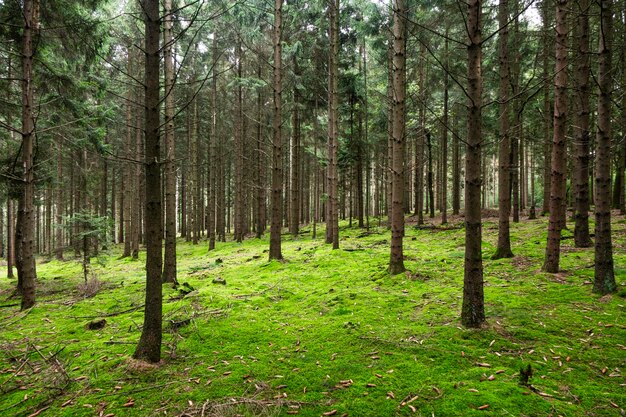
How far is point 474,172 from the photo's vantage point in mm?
4539

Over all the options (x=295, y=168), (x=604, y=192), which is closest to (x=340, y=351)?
(x=604, y=192)

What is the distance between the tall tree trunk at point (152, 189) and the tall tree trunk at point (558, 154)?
7591 millimetres

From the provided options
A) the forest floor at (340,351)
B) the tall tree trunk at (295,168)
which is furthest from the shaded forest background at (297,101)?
the forest floor at (340,351)

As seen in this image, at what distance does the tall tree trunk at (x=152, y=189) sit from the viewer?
403 cm

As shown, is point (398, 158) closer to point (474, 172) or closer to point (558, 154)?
point (558, 154)

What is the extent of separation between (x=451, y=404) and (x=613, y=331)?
2.94 meters

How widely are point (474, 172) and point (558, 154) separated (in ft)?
13.7

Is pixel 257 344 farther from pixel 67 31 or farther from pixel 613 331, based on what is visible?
pixel 67 31

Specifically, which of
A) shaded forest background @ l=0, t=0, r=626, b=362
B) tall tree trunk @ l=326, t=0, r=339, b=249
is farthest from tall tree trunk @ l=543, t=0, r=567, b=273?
tall tree trunk @ l=326, t=0, r=339, b=249

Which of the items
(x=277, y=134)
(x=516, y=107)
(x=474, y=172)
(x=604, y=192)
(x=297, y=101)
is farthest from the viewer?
(x=297, y=101)

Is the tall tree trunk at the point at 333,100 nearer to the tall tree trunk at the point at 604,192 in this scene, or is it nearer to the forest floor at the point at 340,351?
the forest floor at the point at 340,351

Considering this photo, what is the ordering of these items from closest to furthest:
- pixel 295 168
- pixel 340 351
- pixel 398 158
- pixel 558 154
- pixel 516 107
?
pixel 340 351 < pixel 558 154 < pixel 398 158 < pixel 516 107 < pixel 295 168

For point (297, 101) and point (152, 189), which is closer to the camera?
point (152, 189)

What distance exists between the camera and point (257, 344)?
480 cm
